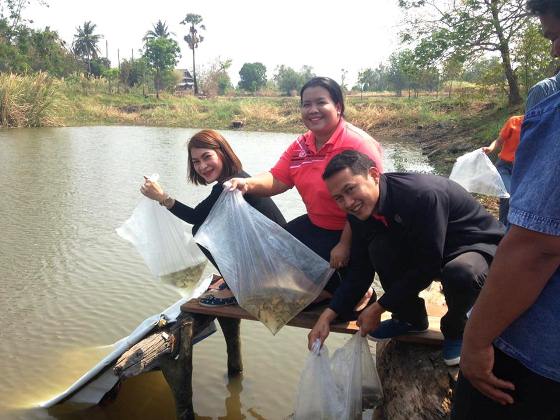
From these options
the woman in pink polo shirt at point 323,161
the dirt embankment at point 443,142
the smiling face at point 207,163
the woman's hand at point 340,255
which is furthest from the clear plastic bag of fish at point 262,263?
the dirt embankment at point 443,142

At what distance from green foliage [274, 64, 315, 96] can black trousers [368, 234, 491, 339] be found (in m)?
48.4

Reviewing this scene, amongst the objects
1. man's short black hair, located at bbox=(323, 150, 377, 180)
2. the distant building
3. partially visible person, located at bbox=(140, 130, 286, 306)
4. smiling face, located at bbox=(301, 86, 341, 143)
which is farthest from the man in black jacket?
the distant building

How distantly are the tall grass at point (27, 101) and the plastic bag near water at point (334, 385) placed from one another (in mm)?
23713

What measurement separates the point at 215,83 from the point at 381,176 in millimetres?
52620

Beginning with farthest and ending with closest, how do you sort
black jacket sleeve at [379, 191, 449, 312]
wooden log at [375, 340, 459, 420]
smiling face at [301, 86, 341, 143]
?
smiling face at [301, 86, 341, 143] → wooden log at [375, 340, 459, 420] → black jacket sleeve at [379, 191, 449, 312]

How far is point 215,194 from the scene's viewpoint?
305cm

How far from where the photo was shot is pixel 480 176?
4.49 metres

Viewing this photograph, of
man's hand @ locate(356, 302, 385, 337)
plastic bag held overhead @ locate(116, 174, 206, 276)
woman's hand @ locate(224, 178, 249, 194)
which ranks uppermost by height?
woman's hand @ locate(224, 178, 249, 194)

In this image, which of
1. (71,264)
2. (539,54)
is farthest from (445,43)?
(71,264)

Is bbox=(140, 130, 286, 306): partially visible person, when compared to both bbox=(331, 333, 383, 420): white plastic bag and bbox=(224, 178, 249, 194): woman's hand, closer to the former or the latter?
bbox=(224, 178, 249, 194): woman's hand

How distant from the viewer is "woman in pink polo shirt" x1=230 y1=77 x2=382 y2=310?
8.80ft

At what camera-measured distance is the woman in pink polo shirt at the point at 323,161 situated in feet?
8.80

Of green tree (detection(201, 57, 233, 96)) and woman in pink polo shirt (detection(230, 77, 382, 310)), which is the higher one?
green tree (detection(201, 57, 233, 96))

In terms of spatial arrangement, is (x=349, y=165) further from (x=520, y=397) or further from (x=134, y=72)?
(x=134, y=72)
